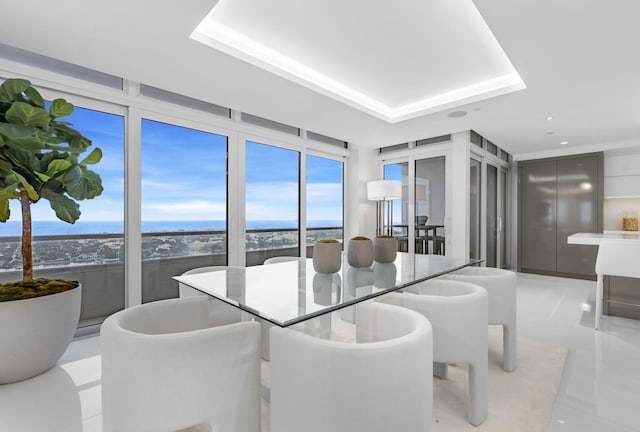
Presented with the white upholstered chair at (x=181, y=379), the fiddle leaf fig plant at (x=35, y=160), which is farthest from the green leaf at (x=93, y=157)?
the white upholstered chair at (x=181, y=379)

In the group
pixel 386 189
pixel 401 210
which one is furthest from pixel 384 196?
pixel 401 210

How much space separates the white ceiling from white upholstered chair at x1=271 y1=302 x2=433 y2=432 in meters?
2.00

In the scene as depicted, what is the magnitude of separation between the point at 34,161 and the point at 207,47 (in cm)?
141

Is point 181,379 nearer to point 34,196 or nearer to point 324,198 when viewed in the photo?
point 34,196

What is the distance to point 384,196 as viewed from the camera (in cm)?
493

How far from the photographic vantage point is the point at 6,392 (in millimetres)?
1881

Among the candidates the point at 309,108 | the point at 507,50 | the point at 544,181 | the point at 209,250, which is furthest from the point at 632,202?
the point at 209,250

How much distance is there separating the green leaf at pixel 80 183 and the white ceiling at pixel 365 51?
3.08 ft

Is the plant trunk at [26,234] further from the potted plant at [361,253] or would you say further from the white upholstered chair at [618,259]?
the white upholstered chair at [618,259]

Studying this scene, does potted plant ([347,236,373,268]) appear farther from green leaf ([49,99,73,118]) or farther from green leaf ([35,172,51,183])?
green leaf ([49,99,73,118])

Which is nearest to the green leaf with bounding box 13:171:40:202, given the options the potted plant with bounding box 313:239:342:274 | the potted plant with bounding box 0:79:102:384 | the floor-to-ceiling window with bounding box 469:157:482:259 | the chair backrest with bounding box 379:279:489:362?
the potted plant with bounding box 0:79:102:384

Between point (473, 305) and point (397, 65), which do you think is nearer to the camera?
point (473, 305)

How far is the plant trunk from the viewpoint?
2.12 metres

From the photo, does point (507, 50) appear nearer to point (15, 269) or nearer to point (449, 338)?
point (449, 338)
